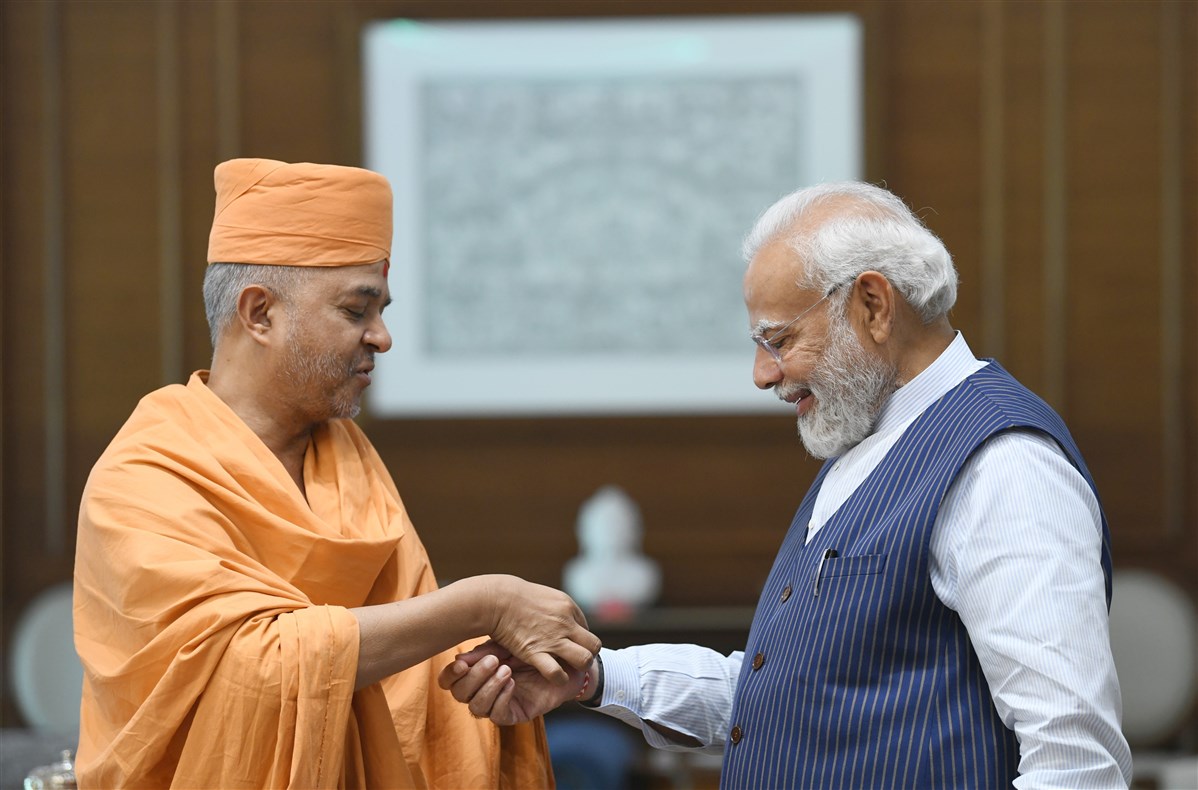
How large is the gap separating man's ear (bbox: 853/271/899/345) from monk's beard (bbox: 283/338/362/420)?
0.75 meters

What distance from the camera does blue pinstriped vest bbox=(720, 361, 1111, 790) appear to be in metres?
1.63

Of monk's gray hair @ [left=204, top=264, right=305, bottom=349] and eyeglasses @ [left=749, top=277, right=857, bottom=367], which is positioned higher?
monk's gray hair @ [left=204, top=264, right=305, bottom=349]

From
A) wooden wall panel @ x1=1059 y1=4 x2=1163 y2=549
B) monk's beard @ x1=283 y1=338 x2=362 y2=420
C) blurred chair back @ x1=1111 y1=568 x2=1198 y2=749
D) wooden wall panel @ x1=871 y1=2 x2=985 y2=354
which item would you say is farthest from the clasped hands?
wooden wall panel @ x1=1059 y1=4 x2=1163 y2=549

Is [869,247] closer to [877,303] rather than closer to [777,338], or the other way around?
[877,303]

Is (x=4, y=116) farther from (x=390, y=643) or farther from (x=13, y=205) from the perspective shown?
(x=390, y=643)

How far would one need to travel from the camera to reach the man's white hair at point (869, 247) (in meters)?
1.82

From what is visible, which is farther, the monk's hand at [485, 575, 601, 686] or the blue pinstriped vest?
the monk's hand at [485, 575, 601, 686]

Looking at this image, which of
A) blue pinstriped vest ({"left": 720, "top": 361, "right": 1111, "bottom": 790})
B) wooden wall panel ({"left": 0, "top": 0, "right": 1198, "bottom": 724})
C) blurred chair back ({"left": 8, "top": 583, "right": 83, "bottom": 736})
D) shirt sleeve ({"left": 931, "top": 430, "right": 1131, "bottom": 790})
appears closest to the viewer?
shirt sleeve ({"left": 931, "top": 430, "right": 1131, "bottom": 790})

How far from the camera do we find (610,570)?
14.0ft

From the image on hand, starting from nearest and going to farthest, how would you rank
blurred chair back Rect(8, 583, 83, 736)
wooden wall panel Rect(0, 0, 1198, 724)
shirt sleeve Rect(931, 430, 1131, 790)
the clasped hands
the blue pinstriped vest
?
shirt sleeve Rect(931, 430, 1131, 790) → the blue pinstriped vest → the clasped hands → blurred chair back Rect(8, 583, 83, 736) → wooden wall panel Rect(0, 0, 1198, 724)

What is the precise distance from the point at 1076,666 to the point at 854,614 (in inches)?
11.6

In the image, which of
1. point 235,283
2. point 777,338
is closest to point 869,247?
point 777,338

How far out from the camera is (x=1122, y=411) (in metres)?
4.59

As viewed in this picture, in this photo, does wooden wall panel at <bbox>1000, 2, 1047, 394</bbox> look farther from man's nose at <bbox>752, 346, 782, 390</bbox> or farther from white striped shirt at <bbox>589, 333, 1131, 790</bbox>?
white striped shirt at <bbox>589, 333, 1131, 790</bbox>
